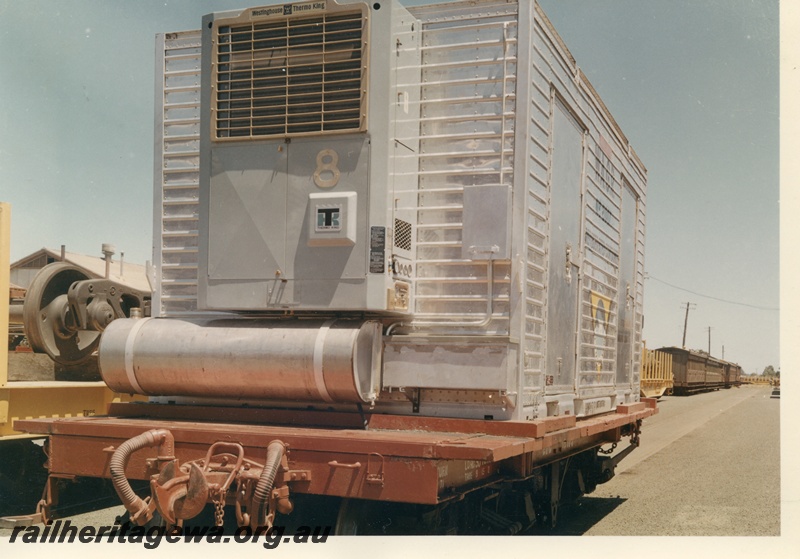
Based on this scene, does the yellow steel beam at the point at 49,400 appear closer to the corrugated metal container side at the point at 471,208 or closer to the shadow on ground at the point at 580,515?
the corrugated metal container side at the point at 471,208

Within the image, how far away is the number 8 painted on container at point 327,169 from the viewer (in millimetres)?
5746

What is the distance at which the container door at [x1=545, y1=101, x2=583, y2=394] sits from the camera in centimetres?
682

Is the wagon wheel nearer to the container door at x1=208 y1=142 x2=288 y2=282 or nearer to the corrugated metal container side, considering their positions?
the corrugated metal container side

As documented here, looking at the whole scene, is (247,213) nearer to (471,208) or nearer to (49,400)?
(471,208)

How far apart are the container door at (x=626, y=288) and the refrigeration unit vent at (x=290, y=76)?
5054mm

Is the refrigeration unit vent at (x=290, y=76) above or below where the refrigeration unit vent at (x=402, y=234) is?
above

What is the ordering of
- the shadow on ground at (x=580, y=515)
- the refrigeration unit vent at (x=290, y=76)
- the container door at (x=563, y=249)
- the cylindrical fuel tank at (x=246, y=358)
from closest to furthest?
the cylindrical fuel tank at (x=246, y=358) < the refrigeration unit vent at (x=290, y=76) < the container door at (x=563, y=249) < the shadow on ground at (x=580, y=515)

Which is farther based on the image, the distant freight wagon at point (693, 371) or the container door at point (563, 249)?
the distant freight wagon at point (693, 371)

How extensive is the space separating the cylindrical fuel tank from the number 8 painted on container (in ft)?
2.89

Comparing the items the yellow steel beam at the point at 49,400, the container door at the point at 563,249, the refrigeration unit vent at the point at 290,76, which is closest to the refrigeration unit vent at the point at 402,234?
the refrigeration unit vent at the point at 290,76

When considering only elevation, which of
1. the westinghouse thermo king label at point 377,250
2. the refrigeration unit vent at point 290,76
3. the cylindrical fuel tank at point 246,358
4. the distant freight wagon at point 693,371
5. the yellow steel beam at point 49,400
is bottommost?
the distant freight wagon at point 693,371

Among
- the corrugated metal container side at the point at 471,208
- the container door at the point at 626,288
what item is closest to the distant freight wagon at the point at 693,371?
the container door at the point at 626,288

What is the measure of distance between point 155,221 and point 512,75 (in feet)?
9.42

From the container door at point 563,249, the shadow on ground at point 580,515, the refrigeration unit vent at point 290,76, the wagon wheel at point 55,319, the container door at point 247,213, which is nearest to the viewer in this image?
the refrigeration unit vent at point 290,76
